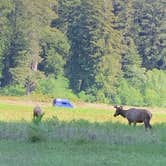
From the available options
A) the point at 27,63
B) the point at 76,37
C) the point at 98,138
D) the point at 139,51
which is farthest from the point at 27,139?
the point at 139,51

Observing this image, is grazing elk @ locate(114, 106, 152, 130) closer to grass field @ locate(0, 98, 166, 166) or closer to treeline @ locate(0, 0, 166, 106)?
grass field @ locate(0, 98, 166, 166)

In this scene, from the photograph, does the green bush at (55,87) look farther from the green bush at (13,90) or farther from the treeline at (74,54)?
the green bush at (13,90)

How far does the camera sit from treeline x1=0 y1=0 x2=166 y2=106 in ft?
218

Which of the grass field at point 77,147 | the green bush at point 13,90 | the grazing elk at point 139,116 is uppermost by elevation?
the grass field at point 77,147

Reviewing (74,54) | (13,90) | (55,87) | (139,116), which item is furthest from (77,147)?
(74,54)

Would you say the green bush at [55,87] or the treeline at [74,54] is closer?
the green bush at [55,87]

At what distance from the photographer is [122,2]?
7450 cm

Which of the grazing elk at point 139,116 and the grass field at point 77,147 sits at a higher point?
the grass field at point 77,147

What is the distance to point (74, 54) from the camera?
70.5 metres

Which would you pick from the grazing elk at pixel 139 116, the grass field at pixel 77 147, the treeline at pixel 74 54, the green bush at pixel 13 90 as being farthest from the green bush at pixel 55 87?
the grass field at pixel 77 147

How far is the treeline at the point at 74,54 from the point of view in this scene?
66375 millimetres

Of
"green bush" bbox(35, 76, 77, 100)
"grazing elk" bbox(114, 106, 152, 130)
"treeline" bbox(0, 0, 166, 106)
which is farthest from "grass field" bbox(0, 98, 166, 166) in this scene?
"treeline" bbox(0, 0, 166, 106)

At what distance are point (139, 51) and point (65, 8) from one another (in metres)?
9.81

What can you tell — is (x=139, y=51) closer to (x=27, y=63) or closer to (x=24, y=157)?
(x=27, y=63)
